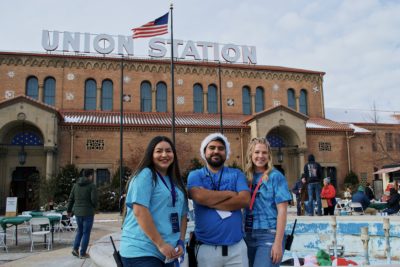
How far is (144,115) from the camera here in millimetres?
31016

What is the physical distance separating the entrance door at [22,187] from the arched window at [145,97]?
10.3 metres

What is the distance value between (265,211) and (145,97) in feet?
96.8

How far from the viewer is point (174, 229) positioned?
312 centimetres

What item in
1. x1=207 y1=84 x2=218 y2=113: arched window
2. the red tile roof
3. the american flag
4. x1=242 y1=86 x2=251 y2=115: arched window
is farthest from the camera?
x1=242 y1=86 x2=251 y2=115: arched window

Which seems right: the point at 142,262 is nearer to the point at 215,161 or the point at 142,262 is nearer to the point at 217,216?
the point at 217,216

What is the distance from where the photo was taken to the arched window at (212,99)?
3350 centimetres

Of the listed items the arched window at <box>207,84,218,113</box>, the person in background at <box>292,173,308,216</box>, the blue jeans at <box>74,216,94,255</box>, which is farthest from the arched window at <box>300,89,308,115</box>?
the blue jeans at <box>74,216,94,255</box>

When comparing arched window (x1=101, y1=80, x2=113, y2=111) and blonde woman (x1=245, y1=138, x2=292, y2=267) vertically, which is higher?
arched window (x1=101, y1=80, x2=113, y2=111)

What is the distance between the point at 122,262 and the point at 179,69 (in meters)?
30.9

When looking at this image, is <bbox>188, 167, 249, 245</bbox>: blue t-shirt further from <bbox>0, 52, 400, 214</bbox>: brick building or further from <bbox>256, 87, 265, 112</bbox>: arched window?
<bbox>256, 87, 265, 112</bbox>: arched window

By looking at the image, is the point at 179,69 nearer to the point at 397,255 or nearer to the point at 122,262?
the point at 397,255

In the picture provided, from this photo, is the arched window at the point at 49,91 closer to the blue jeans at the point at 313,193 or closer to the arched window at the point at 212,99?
the arched window at the point at 212,99

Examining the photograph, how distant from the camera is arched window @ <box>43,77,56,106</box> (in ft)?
99.6

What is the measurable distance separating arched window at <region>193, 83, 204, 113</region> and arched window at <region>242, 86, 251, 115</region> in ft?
13.6
